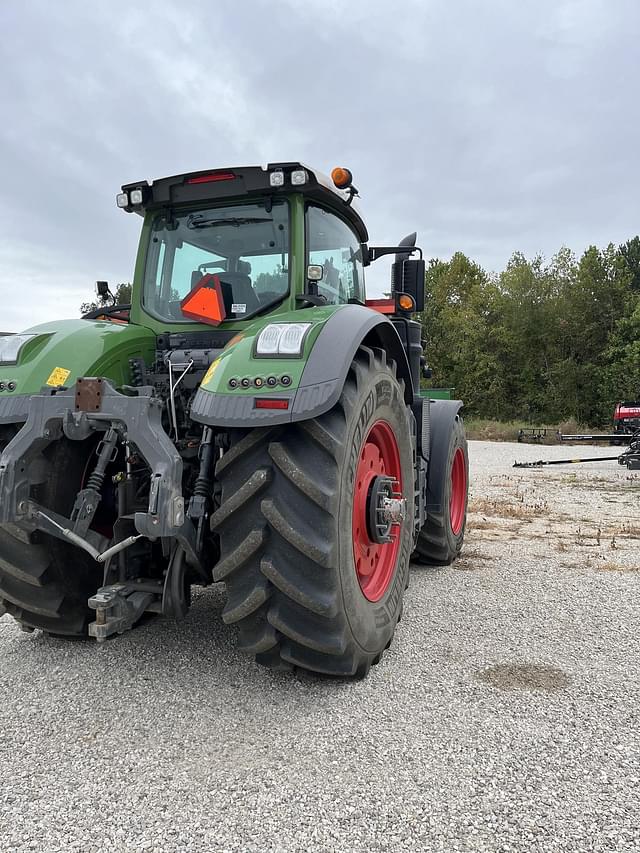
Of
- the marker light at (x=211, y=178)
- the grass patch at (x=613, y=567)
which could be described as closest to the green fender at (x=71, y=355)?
the marker light at (x=211, y=178)

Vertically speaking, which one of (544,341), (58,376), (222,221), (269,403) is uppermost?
(544,341)

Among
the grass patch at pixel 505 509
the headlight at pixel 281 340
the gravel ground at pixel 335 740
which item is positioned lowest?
the grass patch at pixel 505 509

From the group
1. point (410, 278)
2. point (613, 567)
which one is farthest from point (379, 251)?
point (613, 567)

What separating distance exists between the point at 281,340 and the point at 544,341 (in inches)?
1490

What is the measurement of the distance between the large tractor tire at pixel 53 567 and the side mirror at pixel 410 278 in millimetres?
2274

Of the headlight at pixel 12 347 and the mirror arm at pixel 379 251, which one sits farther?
the mirror arm at pixel 379 251

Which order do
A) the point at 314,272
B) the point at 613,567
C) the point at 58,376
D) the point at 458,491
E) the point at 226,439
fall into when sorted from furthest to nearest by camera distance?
the point at 458,491, the point at 613,567, the point at 314,272, the point at 58,376, the point at 226,439

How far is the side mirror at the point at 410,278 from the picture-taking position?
436 centimetres

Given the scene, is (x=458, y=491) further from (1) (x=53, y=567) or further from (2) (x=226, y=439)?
(1) (x=53, y=567)

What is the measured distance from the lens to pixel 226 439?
2850 mm

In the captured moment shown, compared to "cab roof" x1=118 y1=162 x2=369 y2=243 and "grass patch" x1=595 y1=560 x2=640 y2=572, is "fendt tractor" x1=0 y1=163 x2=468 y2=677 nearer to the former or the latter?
"cab roof" x1=118 y1=162 x2=369 y2=243

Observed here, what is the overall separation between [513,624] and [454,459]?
1.97 m

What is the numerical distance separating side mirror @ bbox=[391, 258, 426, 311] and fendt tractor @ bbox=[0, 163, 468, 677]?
35 centimetres

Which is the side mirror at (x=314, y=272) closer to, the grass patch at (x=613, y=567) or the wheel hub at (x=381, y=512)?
the wheel hub at (x=381, y=512)
